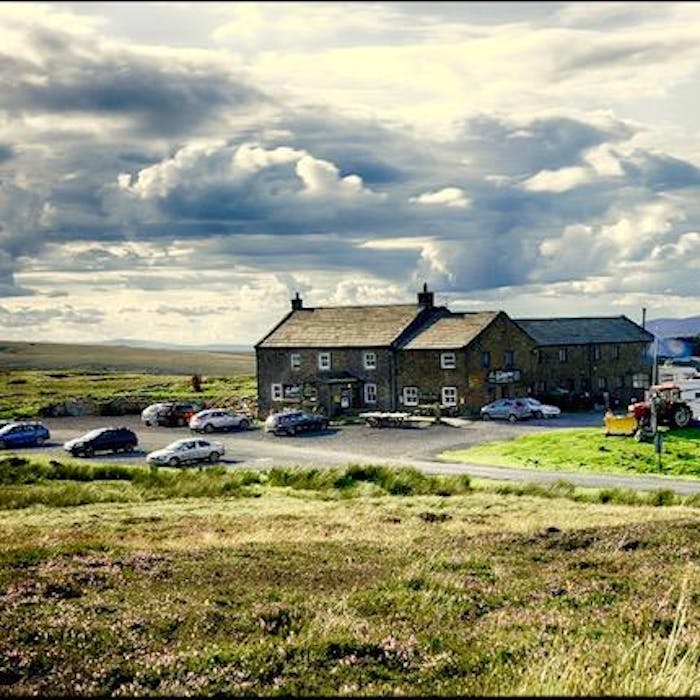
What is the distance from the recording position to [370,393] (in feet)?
259

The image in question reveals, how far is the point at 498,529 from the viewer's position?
28.5 metres

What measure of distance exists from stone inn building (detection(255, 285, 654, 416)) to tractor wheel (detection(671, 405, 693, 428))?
18.6 meters

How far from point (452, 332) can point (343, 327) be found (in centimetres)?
997

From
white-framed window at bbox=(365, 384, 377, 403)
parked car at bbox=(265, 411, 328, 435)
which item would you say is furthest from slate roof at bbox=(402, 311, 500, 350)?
parked car at bbox=(265, 411, 328, 435)

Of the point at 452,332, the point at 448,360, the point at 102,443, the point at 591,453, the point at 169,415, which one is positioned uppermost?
the point at 452,332

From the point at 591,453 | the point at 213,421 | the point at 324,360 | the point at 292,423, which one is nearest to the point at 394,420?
the point at 292,423

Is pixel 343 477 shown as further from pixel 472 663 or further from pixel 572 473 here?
pixel 472 663

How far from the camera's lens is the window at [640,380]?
8844cm

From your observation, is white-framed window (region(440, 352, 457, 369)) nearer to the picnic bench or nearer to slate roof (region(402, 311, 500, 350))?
slate roof (region(402, 311, 500, 350))

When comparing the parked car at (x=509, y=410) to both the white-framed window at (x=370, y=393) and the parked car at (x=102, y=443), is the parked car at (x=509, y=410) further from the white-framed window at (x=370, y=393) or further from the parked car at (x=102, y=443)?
the parked car at (x=102, y=443)

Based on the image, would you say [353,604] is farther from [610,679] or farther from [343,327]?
[343,327]

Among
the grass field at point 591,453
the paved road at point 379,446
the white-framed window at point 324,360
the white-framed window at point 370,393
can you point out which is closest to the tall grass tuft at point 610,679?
the paved road at point 379,446

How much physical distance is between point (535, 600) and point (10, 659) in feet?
27.5

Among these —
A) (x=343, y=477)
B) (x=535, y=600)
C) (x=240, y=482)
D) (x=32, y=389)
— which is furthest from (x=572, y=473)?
(x=32, y=389)
